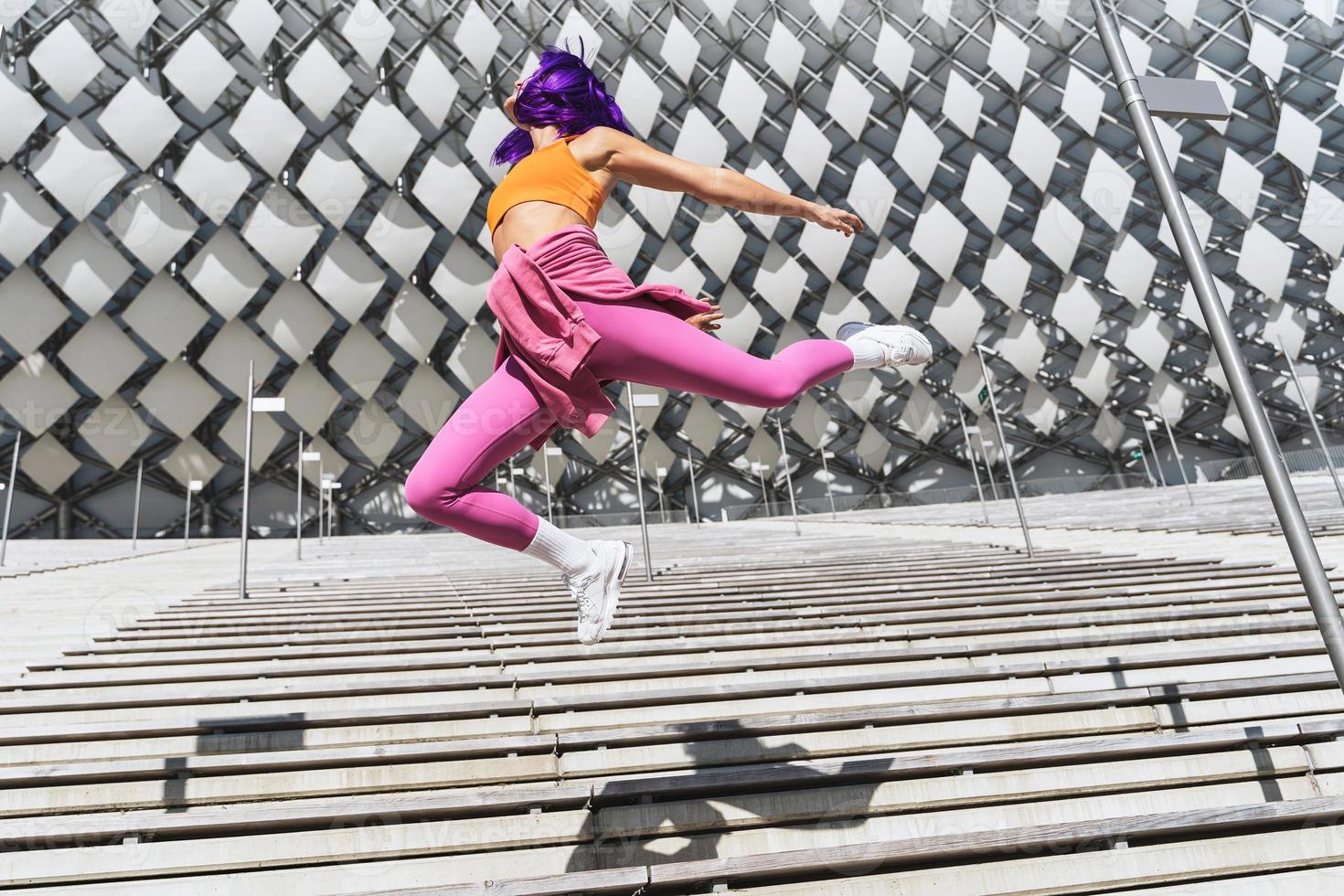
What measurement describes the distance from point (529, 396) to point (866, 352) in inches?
33.7

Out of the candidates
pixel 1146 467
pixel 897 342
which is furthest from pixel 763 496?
pixel 897 342

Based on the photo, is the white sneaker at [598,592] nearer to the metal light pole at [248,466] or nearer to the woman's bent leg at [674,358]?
the woman's bent leg at [674,358]

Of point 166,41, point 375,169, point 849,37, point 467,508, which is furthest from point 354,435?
point 467,508

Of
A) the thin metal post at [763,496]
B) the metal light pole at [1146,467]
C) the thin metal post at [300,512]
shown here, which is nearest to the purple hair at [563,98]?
the thin metal post at [300,512]

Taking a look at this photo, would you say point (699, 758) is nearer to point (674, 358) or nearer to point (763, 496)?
point (674, 358)

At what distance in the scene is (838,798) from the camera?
227cm

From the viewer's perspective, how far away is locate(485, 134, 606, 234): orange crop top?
6.12 ft

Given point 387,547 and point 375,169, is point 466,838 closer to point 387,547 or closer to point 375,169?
point 387,547

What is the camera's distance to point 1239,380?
231 centimetres

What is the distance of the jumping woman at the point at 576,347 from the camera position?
5.43 ft

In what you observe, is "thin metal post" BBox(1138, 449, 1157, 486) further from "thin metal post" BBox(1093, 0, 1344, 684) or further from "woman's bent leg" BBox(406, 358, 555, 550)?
"woman's bent leg" BBox(406, 358, 555, 550)

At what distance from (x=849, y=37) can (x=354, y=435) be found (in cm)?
2490

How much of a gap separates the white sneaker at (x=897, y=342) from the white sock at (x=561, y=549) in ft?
2.94

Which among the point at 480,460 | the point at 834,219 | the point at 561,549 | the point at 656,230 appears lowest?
the point at 561,549
